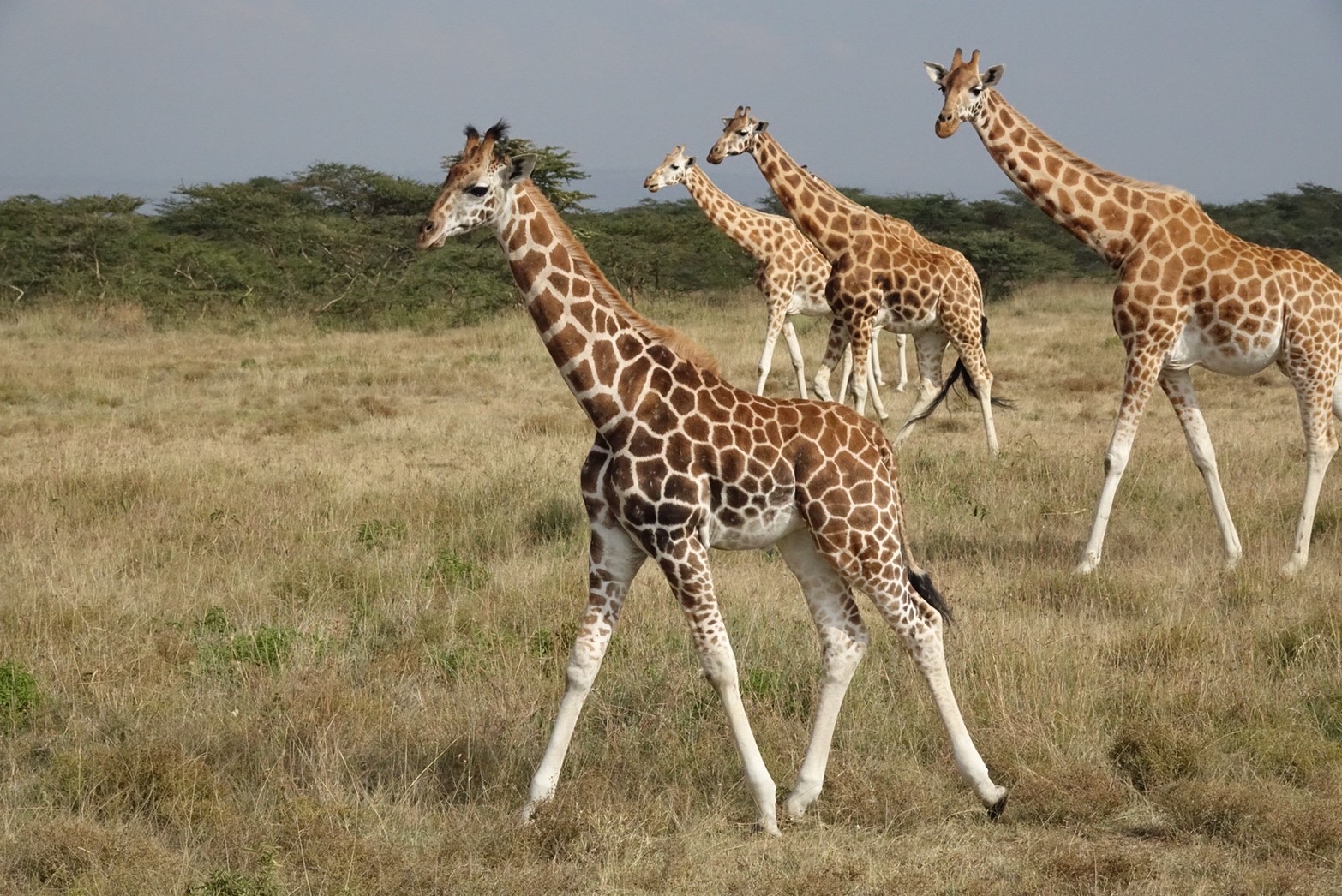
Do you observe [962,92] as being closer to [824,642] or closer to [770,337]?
[824,642]

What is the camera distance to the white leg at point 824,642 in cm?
501

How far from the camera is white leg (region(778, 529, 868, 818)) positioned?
5.01 metres

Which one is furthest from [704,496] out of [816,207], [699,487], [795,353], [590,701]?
[795,353]

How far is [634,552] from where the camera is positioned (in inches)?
195

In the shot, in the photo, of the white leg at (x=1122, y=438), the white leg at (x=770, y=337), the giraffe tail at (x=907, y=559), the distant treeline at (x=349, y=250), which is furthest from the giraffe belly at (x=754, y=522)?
the distant treeline at (x=349, y=250)

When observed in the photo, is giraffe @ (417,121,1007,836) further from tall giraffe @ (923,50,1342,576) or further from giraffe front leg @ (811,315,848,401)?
giraffe front leg @ (811,315,848,401)

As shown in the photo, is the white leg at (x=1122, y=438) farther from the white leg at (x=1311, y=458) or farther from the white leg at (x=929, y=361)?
the white leg at (x=929, y=361)

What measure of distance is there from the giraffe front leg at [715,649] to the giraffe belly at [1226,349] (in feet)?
13.7

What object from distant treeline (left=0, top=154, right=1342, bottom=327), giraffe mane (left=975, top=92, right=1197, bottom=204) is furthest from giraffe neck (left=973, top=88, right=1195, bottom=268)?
distant treeline (left=0, top=154, right=1342, bottom=327)

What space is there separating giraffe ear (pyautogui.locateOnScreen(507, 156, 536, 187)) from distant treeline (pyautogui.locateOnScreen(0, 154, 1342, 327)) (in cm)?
1796

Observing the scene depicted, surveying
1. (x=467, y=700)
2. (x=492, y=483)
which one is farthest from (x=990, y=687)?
(x=492, y=483)

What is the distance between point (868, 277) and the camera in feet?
38.6

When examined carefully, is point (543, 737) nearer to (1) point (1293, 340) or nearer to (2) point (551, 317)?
(2) point (551, 317)

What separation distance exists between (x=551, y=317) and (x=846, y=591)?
1.46 meters
